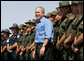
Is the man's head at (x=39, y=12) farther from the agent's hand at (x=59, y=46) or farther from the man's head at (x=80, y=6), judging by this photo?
the man's head at (x=80, y=6)

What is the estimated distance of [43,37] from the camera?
243 inches

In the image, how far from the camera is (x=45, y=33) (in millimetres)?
6102

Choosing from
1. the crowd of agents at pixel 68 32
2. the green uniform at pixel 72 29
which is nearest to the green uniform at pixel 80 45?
the crowd of agents at pixel 68 32

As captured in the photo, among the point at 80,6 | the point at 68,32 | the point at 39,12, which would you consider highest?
the point at 80,6

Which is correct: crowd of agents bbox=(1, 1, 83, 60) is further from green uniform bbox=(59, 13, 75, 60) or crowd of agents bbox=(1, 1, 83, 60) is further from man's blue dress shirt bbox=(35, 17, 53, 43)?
man's blue dress shirt bbox=(35, 17, 53, 43)

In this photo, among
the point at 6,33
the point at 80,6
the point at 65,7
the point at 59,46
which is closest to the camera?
the point at 80,6

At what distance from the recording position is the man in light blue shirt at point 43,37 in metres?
6.02

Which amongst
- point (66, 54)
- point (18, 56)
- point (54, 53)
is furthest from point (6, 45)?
point (66, 54)

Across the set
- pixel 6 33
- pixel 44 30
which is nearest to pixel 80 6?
pixel 44 30

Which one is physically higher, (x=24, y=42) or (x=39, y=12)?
(x=39, y=12)

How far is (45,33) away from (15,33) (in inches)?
197

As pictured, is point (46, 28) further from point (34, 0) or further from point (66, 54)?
point (34, 0)

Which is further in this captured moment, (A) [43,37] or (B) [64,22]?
(B) [64,22]

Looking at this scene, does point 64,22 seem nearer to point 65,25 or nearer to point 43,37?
point 65,25
